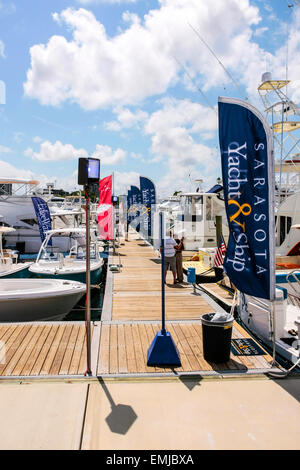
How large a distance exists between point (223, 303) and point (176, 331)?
3386 millimetres

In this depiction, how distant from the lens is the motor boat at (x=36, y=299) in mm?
8508

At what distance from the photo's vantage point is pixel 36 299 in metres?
8.70

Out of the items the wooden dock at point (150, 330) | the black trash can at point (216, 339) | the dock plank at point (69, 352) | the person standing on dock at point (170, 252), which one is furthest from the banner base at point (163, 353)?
the person standing on dock at point (170, 252)

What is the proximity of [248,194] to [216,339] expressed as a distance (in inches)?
95.0

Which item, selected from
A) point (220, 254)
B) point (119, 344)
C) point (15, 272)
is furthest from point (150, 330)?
point (15, 272)

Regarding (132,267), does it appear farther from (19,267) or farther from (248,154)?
(248,154)

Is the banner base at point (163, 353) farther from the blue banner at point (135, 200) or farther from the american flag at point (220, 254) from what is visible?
the blue banner at point (135, 200)

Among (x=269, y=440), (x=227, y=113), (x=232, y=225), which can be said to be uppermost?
(x=227, y=113)

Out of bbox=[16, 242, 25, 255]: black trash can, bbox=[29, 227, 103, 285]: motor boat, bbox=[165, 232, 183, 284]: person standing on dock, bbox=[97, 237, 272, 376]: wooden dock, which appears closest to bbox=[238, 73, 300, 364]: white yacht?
bbox=[97, 237, 272, 376]: wooden dock

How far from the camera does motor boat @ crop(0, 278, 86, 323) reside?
851cm

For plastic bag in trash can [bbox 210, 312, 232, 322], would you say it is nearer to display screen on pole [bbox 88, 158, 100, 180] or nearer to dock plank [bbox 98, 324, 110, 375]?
dock plank [bbox 98, 324, 110, 375]

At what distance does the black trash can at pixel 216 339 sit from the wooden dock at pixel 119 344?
13 cm

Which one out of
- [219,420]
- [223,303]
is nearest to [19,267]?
[223,303]
